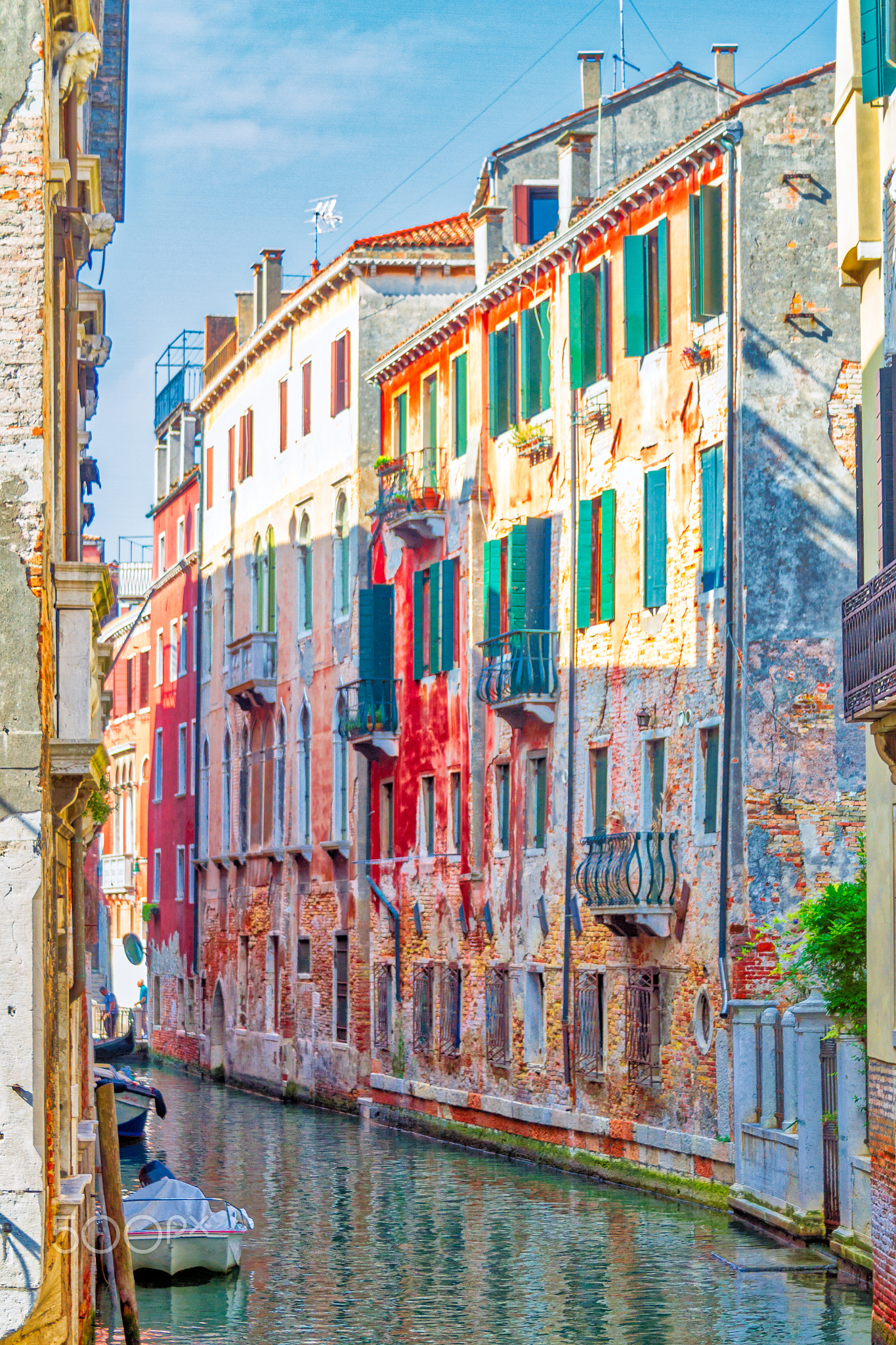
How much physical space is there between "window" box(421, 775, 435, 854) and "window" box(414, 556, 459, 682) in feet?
4.82

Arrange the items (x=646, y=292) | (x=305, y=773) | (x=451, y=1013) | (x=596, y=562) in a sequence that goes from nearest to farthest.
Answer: (x=646, y=292) < (x=596, y=562) < (x=451, y=1013) < (x=305, y=773)

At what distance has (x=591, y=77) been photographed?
29.2 meters

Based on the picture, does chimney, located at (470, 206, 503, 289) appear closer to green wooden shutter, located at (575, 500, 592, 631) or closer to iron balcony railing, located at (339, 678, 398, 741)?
green wooden shutter, located at (575, 500, 592, 631)

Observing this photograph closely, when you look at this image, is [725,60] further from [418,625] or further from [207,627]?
[207,627]

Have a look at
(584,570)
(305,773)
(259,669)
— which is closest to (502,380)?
(584,570)

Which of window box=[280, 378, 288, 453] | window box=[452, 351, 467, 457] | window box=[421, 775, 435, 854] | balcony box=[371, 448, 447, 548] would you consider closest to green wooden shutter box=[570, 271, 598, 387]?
window box=[452, 351, 467, 457]

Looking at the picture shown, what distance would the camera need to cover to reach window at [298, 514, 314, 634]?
122ft

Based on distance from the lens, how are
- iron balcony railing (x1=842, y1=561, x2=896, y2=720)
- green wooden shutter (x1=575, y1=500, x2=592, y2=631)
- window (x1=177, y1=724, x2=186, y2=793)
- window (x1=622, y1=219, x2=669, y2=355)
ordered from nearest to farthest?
iron balcony railing (x1=842, y1=561, x2=896, y2=720), window (x1=622, y1=219, x2=669, y2=355), green wooden shutter (x1=575, y1=500, x2=592, y2=631), window (x1=177, y1=724, x2=186, y2=793)

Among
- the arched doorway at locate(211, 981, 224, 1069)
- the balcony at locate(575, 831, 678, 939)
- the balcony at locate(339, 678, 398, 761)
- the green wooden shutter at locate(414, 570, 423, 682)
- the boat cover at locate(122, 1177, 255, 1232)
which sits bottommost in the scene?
the arched doorway at locate(211, 981, 224, 1069)

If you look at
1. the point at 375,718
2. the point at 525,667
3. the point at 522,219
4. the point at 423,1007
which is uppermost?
the point at 522,219

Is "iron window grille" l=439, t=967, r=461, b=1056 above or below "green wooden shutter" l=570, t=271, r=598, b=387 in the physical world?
below

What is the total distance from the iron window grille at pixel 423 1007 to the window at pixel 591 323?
9.24 m

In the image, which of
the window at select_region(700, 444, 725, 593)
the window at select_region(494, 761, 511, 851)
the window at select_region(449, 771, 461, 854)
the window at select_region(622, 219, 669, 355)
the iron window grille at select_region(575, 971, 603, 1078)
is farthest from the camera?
the window at select_region(449, 771, 461, 854)

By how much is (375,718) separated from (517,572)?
6108mm
